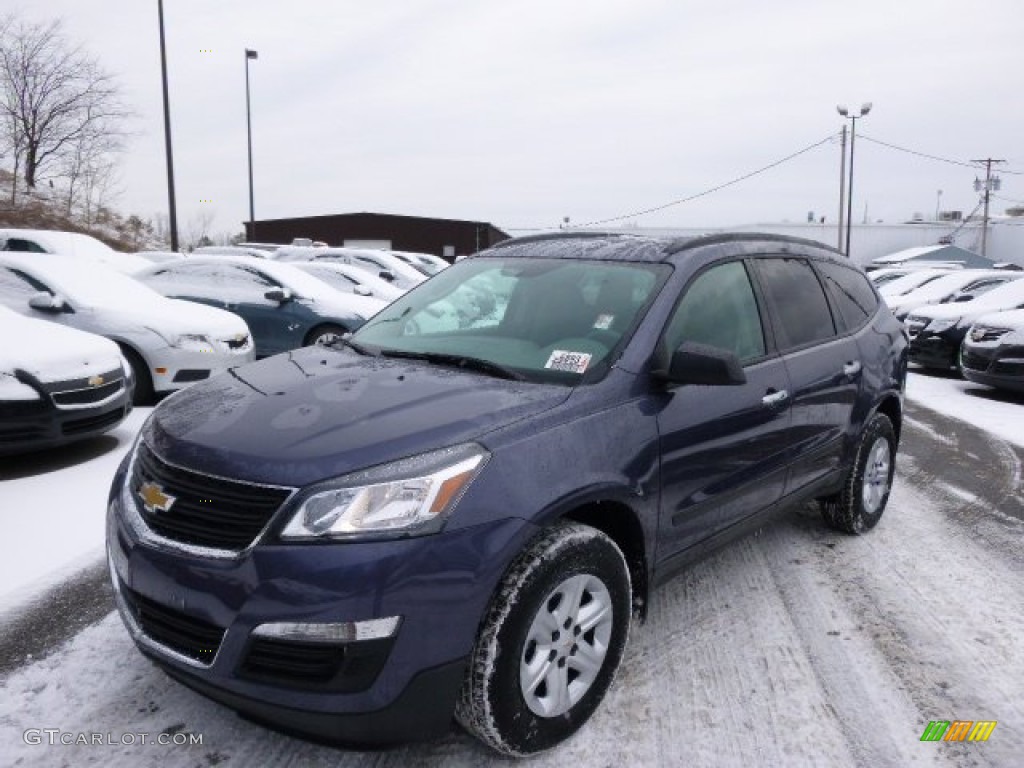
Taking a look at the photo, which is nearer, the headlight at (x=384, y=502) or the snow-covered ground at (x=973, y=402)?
the headlight at (x=384, y=502)

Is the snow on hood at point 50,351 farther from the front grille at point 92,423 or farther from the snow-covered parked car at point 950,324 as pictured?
the snow-covered parked car at point 950,324

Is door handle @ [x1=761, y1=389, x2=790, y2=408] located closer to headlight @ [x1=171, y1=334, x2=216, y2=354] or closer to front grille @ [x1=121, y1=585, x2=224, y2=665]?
front grille @ [x1=121, y1=585, x2=224, y2=665]

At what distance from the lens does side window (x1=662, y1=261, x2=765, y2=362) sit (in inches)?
128

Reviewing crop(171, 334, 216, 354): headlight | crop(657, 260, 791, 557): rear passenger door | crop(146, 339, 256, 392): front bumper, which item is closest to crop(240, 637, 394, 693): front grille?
crop(657, 260, 791, 557): rear passenger door

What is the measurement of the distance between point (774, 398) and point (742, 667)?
3.78 feet

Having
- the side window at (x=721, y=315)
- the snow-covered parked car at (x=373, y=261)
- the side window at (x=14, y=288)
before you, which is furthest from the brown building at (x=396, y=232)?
the side window at (x=721, y=315)

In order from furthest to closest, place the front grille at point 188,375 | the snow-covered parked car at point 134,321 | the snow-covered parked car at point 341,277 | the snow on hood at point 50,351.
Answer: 1. the snow-covered parked car at point 341,277
2. the front grille at point 188,375
3. the snow-covered parked car at point 134,321
4. the snow on hood at point 50,351

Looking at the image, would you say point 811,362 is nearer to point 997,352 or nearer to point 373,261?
point 997,352

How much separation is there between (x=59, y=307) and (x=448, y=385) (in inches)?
245

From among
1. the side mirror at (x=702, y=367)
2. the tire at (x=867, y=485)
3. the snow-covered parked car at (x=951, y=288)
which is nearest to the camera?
the side mirror at (x=702, y=367)

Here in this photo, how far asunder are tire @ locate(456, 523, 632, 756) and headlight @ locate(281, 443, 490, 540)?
32cm

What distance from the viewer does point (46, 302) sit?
737cm

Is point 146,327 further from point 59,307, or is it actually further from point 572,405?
point 572,405

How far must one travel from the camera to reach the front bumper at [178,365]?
7.66 m
